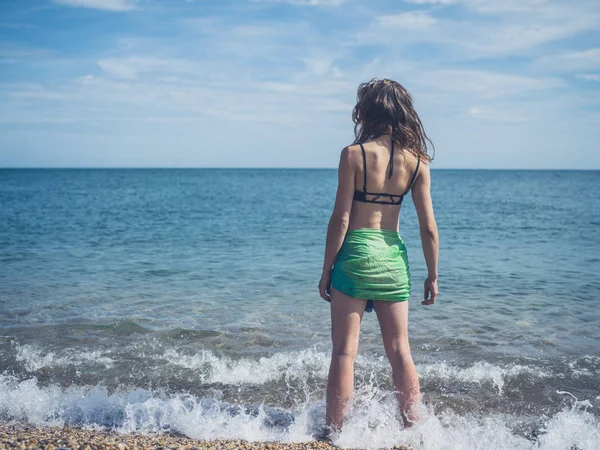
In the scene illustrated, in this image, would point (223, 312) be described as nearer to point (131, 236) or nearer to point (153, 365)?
point (153, 365)

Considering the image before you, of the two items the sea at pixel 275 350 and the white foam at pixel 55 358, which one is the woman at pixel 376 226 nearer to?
the sea at pixel 275 350

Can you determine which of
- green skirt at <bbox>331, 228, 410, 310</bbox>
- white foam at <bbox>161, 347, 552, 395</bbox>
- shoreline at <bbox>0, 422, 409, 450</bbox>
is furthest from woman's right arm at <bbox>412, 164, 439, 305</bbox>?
white foam at <bbox>161, 347, 552, 395</bbox>

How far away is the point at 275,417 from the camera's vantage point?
463cm

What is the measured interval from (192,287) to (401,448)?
6.55 meters

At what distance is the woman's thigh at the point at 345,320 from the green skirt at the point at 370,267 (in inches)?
2.5

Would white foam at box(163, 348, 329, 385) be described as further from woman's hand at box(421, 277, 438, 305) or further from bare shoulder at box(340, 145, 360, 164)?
bare shoulder at box(340, 145, 360, 164)

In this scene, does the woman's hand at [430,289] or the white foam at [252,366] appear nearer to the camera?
the woman's hand at [430,289]

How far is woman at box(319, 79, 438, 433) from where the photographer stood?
3.54m

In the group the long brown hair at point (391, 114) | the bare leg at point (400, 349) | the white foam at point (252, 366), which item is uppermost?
the long brown hair at point (391, 114)

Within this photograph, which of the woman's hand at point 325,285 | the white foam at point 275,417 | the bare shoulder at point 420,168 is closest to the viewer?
the bare shoulder at point 420,168

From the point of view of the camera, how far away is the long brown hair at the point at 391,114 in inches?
140

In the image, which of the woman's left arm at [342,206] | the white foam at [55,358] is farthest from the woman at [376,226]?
the white foam at [55,358]

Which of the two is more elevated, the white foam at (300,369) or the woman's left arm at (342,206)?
the woman's left arm at (342,206)

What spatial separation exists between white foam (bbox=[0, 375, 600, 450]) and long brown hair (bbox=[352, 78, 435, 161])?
2052mm
